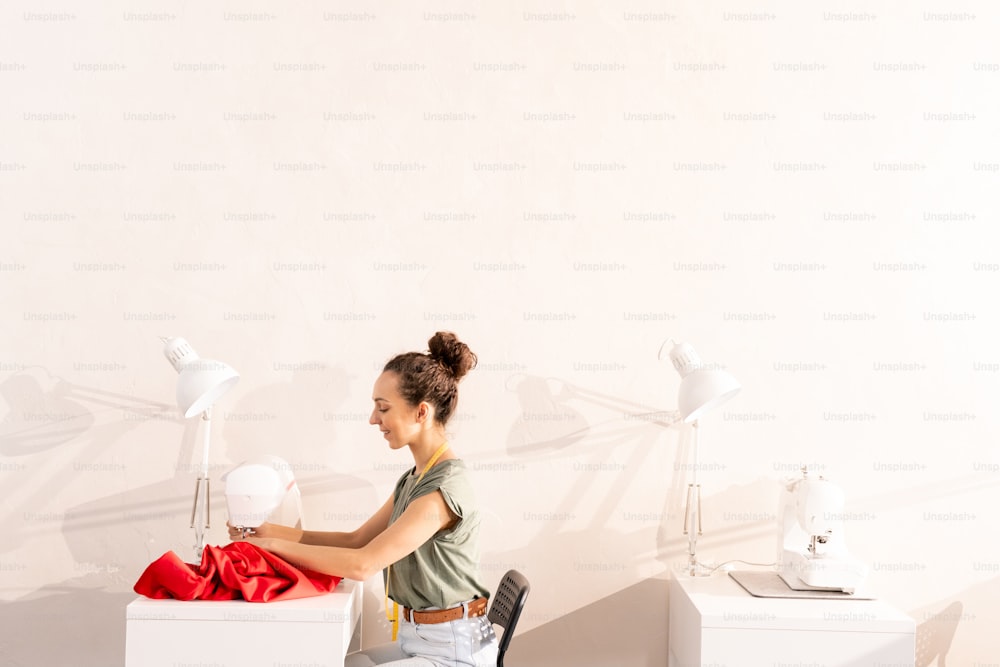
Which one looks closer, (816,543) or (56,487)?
(816,543)

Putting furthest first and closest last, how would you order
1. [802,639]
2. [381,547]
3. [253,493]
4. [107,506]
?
[107,506], [253,493], [802,639], [381,547]

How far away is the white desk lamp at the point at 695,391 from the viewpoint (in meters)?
2.45

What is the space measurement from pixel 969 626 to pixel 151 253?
109 inches

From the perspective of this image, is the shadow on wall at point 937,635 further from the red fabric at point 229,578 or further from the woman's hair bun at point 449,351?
the red fabric at point 229,578

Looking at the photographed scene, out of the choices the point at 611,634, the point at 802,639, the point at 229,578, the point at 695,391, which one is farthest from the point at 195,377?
the point at 802,639

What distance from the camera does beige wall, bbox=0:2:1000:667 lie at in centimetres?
281

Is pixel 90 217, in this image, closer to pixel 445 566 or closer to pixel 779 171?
pixel 445 566

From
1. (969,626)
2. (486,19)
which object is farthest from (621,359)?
(969,626)

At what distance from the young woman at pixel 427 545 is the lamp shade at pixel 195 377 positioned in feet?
1.20

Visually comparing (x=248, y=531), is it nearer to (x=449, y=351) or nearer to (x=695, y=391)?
(x=449, y=351)

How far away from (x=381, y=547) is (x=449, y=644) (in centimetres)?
30

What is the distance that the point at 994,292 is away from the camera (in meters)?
2.84

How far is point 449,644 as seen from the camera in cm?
221

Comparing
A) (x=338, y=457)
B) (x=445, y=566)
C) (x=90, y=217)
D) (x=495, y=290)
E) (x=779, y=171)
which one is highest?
(x=779, y=171)
